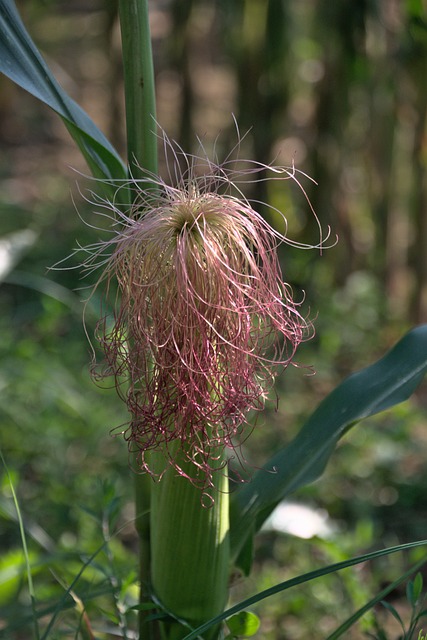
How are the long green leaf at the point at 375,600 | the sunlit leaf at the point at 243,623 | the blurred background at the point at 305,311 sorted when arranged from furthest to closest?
the blurred background at the point at 305,311 → the sunlit leaf at the point at 243,623 → the long green leaf at the point at 375,600

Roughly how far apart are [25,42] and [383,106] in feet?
7.33

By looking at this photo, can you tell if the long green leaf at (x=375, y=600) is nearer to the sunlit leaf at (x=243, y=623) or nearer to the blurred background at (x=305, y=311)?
the sunlit leaf at (x=243, y=623)

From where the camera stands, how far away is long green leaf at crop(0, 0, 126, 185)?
0.89 m

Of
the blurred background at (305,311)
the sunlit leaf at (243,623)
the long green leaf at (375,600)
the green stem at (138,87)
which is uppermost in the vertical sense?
the green stem at (138,87)

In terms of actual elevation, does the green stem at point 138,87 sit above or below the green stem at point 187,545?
above

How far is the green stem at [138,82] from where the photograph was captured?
2.85ft

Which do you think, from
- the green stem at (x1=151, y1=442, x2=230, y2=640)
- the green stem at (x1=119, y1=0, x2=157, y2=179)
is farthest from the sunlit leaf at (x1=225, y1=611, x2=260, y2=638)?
the green stem at (x1=119, y1=0, x2=157, y2=179)

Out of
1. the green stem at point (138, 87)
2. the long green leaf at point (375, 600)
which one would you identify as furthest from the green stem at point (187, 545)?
the green stem at point (138, 87)

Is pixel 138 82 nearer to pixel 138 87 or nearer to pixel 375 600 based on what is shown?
pixel 138 87

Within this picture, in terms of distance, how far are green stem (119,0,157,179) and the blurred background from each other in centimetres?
29

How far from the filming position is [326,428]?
1.03 meters

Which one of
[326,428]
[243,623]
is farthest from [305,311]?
[243,623]

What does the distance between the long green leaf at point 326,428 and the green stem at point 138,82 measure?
383mm

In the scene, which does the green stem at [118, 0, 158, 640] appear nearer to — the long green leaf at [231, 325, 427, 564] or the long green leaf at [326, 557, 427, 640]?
the long green leaf at [231, 325, 427, 564]
